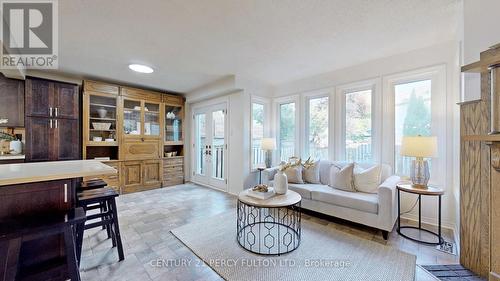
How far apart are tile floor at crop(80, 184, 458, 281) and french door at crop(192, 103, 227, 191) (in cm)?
109

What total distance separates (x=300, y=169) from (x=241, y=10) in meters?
2.51

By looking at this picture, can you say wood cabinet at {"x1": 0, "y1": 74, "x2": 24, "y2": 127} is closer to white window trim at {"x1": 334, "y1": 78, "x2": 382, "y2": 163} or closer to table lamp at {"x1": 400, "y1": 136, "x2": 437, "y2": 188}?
white window trim at {"x1": 334, "y1": 78, "x2": 382, "y2": 163}

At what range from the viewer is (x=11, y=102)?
3461mm

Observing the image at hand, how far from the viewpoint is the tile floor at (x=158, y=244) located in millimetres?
1820

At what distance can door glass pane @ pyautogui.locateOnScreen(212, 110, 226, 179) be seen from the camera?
189 inches

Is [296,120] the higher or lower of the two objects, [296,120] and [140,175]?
the higher

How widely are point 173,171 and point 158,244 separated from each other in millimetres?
3084

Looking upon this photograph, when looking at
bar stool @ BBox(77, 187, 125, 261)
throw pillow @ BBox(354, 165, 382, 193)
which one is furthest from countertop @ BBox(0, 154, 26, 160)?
throw pillow @ BBox(354, 165, 382, 193)

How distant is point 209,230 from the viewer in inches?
103

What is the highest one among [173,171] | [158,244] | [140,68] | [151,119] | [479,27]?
[140,68]

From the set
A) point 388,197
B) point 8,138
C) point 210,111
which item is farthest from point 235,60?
point 8,138

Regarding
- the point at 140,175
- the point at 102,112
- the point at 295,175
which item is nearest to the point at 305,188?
the point at 295,175

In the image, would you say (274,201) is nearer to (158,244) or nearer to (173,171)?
(158,244)

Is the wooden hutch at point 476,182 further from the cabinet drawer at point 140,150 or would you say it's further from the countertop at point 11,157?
the countertop at point 11,157
